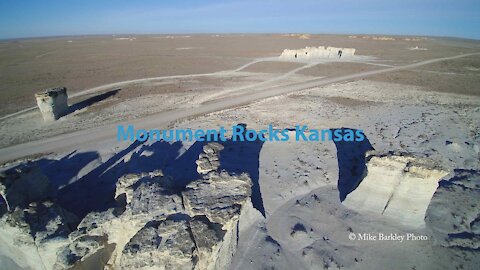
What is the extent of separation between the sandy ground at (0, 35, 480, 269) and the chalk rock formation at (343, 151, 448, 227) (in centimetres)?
19

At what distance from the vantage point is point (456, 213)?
484 inches

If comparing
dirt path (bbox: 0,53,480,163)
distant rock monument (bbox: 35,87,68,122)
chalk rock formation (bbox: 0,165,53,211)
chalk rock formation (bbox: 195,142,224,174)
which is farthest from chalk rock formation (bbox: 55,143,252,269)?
distant rock monument (bbox: 35,87,68,122)

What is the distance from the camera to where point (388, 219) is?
38.3 ft

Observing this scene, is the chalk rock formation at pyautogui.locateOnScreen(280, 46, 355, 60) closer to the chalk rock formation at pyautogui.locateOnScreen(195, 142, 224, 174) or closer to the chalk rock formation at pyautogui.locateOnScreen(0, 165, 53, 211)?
the chalk rock formation at pyautogui.locateOnScreen(195, 142, 224, 174)

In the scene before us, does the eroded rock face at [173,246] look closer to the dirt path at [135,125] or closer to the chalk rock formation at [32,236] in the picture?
the chalk rock formation at [32,236]

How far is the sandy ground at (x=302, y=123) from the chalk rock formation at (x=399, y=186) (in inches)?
7.3

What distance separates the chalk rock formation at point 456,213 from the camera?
11000 millimetres

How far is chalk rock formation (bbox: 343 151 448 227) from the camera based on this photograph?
1067 centimetres

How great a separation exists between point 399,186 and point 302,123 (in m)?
12.0

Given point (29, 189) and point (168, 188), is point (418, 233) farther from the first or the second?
point (29, 189)

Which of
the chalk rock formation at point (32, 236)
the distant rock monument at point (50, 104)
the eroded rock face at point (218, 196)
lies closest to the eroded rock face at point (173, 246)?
the eroded rock face at point (218, 196)

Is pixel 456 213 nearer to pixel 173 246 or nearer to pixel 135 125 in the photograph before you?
pixel 173 246

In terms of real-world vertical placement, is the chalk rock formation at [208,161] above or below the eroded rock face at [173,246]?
above

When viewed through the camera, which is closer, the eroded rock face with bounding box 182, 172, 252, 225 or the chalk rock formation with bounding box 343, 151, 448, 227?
the eroded rock face with bounding box 182, 172, 252, 225
